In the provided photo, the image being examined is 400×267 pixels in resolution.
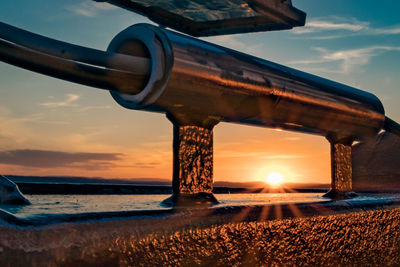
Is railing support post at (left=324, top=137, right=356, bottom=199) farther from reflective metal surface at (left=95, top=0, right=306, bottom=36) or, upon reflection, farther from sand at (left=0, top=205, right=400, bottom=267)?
reflective metal surface at (left=95, top=0, right=306, bottom=36)

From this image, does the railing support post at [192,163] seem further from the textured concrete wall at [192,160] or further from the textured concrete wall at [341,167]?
the textured concrete wall at [341,167]

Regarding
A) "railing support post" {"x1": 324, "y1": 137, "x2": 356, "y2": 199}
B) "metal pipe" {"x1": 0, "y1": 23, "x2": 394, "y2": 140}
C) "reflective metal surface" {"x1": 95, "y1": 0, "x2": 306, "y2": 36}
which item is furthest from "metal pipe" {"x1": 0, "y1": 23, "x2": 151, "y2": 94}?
"reflective metal surface" {"x1": 95, "y1": 0, "x2": 306, "y2": 36}

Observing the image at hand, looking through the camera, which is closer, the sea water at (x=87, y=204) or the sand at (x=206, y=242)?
the sand at (x=206, y=242)

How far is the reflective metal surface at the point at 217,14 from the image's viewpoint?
256 centimetres

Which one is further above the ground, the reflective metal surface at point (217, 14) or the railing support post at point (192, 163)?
the reflective metal surface at point (217, 14)

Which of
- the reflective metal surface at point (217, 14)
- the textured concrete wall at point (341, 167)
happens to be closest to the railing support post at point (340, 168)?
the textured concrete wall at point (341, 167)

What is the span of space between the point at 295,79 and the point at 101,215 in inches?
25.8

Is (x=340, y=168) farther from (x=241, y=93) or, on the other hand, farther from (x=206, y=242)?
Answer: (x=206, y=242)

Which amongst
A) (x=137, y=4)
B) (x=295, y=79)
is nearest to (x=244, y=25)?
(x=137, y=4)

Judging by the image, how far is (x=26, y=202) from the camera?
2.87 feet

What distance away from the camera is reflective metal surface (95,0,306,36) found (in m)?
2.56

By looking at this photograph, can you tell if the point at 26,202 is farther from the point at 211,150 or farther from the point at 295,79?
the point at 295,79

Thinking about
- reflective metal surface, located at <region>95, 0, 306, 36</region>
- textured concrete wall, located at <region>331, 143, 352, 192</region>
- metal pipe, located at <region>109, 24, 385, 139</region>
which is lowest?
textured concrete wall, located at <region>331, 143, 352, 192</region>

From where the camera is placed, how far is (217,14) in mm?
3340
